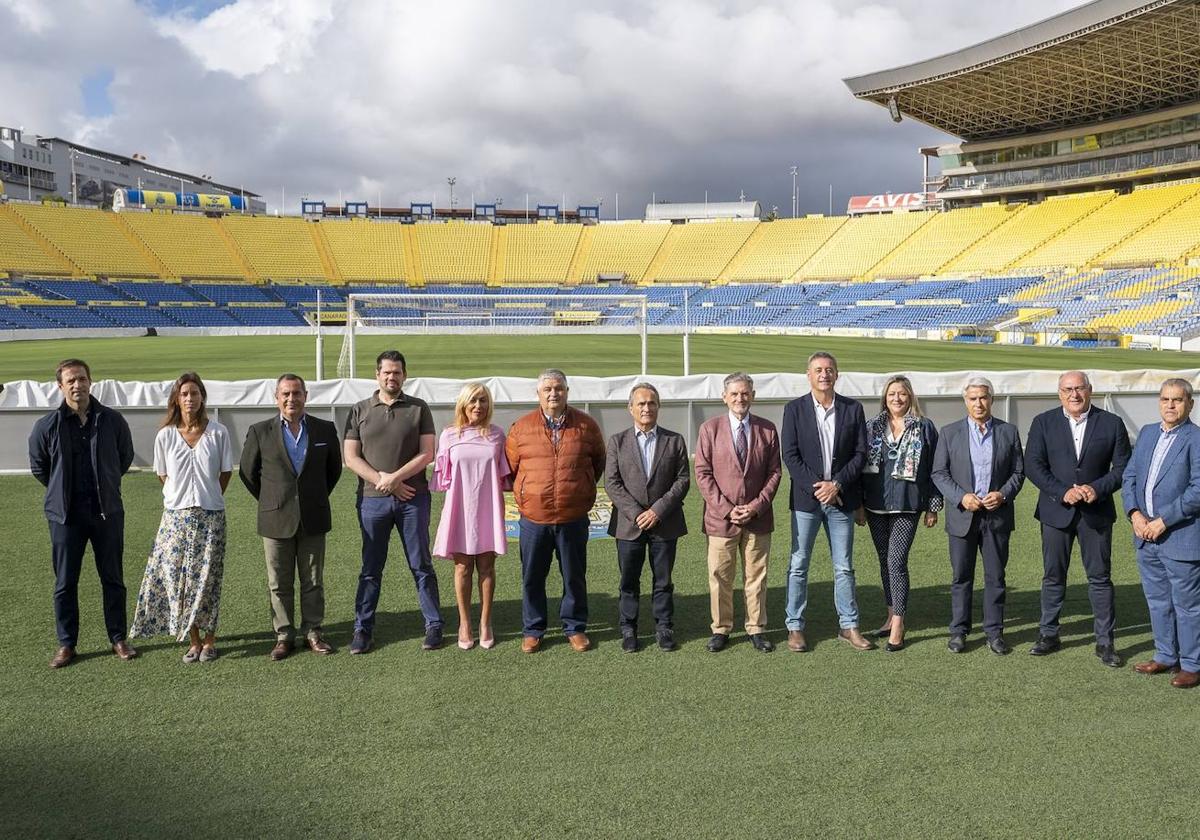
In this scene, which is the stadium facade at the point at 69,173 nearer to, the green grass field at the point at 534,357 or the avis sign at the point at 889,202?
the green grass field at the point at 534,357

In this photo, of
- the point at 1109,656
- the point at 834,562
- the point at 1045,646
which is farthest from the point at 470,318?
→ the point at 1109,656

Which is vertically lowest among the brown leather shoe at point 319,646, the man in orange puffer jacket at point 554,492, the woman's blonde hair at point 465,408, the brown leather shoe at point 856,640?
the brown leather shoe at point 856,640

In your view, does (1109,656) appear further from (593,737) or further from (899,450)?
(593,737)

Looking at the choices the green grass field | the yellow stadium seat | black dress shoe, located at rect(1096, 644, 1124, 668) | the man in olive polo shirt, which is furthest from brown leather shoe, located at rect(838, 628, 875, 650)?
the yellow stadium seat

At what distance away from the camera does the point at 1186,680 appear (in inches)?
201

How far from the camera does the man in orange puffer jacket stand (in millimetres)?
5727

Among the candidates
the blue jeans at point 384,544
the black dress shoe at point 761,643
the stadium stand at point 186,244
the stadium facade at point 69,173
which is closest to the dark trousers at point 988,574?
the black dress shoe at point 761,643

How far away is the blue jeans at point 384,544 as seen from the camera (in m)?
5.78

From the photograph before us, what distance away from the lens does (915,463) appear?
5730 millimetres

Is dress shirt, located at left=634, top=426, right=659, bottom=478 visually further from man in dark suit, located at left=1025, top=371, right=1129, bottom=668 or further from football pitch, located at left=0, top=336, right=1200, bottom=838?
man in dark suit, located at left=1025, top=371, right=1129, bottom=668

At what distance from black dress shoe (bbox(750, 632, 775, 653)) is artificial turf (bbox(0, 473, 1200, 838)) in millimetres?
90

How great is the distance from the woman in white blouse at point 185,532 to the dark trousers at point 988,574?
4680 millimetres

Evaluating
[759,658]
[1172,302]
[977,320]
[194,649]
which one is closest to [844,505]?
[759,658]

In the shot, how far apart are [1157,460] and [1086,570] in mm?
859
